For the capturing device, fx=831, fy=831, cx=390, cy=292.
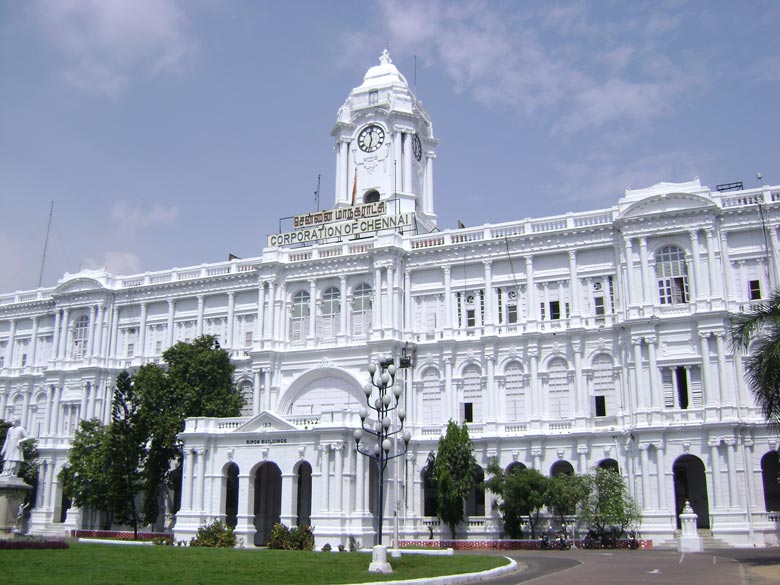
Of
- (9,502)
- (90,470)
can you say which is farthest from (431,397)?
(9,502)

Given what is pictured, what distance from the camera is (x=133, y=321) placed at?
71.5 m

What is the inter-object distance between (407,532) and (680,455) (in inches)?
706

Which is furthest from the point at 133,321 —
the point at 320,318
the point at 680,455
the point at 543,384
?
the point at 680,455

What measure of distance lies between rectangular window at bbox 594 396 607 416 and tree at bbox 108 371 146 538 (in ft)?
101

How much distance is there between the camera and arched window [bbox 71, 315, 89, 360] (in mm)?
72125

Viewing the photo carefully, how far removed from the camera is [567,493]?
158ft

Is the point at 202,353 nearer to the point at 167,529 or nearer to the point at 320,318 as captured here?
the point at 320,318

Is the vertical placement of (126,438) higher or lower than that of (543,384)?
lower

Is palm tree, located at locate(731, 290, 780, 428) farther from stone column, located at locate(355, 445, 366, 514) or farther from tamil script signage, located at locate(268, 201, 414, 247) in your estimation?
tamil script signage, located at locate(268, 201, 414, 247)

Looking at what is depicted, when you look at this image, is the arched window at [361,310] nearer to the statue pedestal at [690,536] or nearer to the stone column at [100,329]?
the stone column at [100,329]

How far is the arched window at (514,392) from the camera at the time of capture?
2209 inches

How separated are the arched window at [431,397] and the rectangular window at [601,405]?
10.8m

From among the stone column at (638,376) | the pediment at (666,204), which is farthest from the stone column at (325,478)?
the pediment at (666,204)

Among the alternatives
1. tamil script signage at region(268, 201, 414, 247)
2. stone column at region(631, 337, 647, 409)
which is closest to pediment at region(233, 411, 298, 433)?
tamil script signage at region(268, 201, 414, 247)
